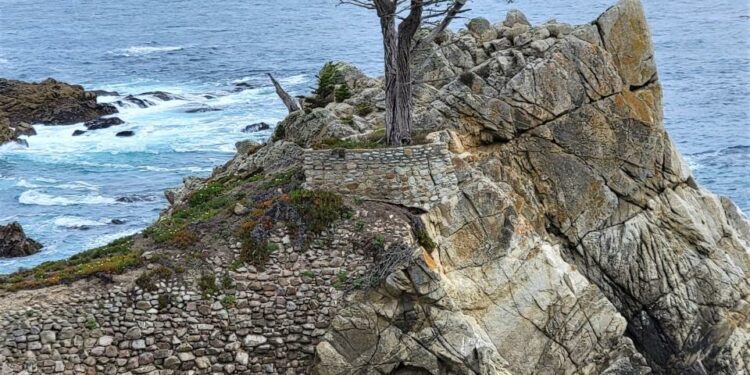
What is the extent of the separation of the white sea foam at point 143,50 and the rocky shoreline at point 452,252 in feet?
225

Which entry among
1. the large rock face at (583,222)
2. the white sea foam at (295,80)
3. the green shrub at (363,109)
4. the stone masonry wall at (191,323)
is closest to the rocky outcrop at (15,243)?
the green shrub at (363,109)

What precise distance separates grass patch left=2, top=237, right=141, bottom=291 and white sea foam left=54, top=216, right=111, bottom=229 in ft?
66.7

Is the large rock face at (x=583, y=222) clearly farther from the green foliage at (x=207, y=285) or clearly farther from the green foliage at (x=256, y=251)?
the green foliage at (x=207, y=285)

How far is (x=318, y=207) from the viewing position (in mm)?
24000

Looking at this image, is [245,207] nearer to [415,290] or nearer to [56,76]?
[415,290]

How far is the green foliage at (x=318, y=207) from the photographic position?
2378 centimetres

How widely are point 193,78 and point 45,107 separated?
51.3ft

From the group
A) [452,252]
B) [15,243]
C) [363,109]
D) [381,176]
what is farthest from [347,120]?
[15,243]

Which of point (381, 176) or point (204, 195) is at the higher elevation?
point (381, 176)

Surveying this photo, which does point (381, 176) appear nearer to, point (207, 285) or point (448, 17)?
point (448, 17)

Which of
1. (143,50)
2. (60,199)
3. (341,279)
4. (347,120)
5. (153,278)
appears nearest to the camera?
(153,278)

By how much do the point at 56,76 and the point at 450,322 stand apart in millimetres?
66566

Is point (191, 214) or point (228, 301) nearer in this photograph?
point (228, 301)

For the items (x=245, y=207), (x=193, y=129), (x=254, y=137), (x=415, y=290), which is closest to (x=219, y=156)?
(x=254, y=137)
